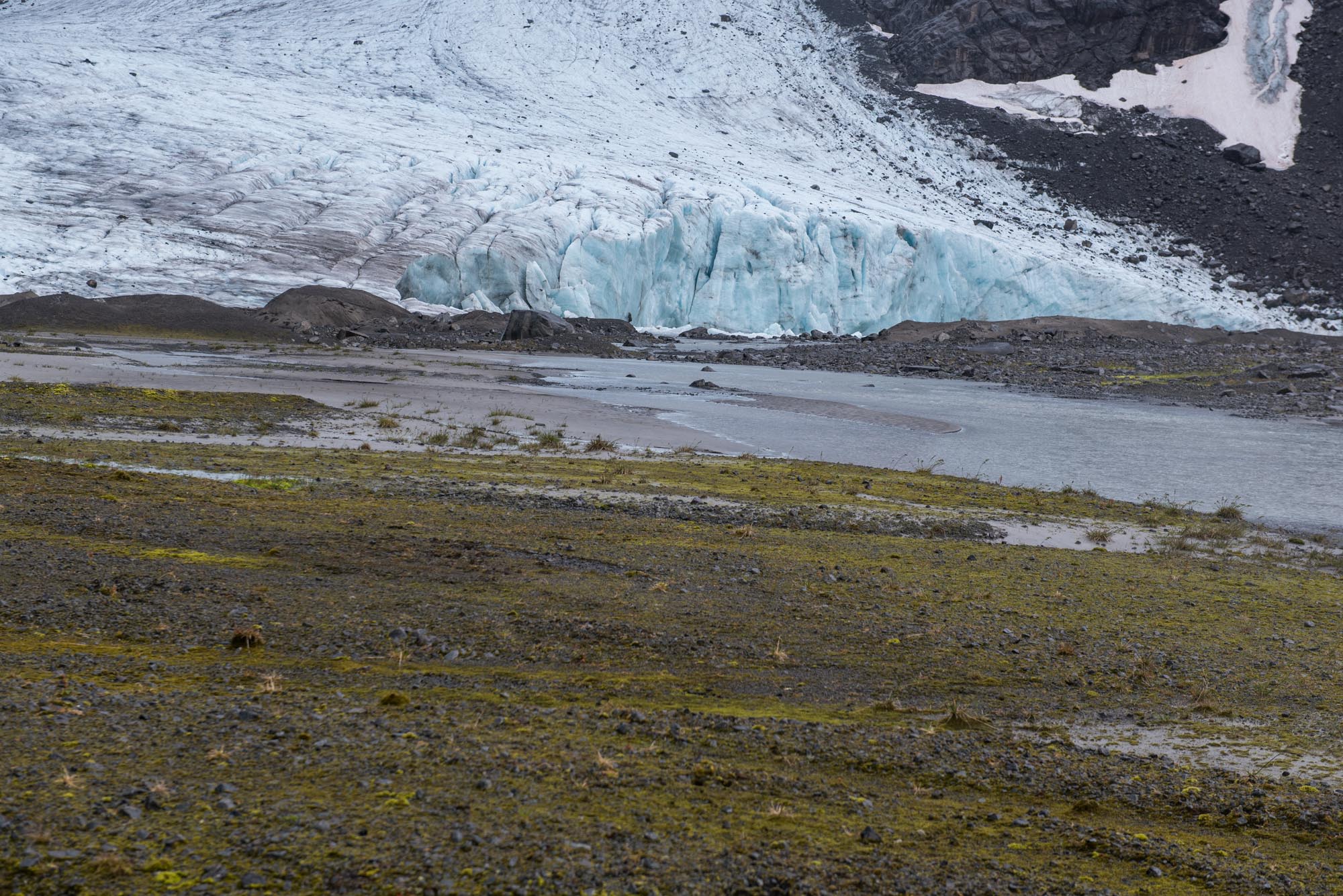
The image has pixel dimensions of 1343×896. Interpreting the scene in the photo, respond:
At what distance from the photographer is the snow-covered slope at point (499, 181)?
5228 centimetres

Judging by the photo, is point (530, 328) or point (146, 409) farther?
point (530, 328)

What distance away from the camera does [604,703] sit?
18.8 ft

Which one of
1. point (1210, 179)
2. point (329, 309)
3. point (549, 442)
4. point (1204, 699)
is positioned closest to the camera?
point (1204, 699)

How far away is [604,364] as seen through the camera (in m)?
42.6

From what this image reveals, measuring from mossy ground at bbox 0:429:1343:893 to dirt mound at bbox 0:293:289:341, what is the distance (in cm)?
3417

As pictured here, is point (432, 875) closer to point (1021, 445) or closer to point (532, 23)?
point (1021, 445)

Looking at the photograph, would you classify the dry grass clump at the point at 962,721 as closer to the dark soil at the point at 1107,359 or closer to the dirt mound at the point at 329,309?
the dark soil at the point at 1107,359

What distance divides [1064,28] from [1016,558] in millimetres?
107074

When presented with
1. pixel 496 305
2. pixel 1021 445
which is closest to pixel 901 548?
pixel 1021 445

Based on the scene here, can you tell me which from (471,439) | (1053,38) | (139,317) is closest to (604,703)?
(471,439)

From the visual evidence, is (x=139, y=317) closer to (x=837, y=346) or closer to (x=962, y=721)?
(x=837, y=346)

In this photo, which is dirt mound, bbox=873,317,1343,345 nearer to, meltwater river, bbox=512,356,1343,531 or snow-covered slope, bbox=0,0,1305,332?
snow-covered slope, bbox=0,0,1305,332

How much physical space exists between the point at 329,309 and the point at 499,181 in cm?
1697

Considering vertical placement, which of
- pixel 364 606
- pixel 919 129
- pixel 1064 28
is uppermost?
pixel 1064 28
